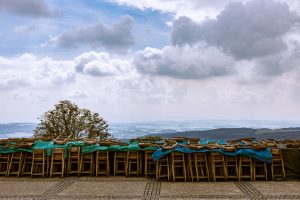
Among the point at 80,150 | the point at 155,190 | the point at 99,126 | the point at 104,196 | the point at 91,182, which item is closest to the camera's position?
the point at 104,196

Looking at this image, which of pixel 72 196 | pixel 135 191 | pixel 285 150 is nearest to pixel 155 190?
pixel 135 191

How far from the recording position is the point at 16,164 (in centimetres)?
1845

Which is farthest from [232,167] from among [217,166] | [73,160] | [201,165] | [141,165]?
[73,160]

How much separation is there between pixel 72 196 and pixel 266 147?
9564 mm

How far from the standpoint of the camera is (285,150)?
1748 centimetres

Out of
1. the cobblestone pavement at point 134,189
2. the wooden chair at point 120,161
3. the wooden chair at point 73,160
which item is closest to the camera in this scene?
the cobblestone pavement at point 134,189

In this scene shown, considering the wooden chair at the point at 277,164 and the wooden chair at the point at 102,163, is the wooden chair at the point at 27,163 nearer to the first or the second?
the wooden chair at the point at 102,163

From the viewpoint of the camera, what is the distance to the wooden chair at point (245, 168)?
17.0m

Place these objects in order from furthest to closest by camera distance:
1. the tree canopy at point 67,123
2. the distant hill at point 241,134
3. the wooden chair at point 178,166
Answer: the distant hill at point 241,134 < the tree canopy at point 67,123 < the wooden chair at point 178,166

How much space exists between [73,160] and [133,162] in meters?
3.14

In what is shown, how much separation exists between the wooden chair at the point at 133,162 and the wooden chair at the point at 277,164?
6.61 metres

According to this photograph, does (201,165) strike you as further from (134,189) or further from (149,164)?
(134,189)

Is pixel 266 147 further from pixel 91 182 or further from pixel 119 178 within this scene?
pixel 91 182

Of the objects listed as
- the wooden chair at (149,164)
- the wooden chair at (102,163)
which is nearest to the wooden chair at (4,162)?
the wooden chair at (102,163)
